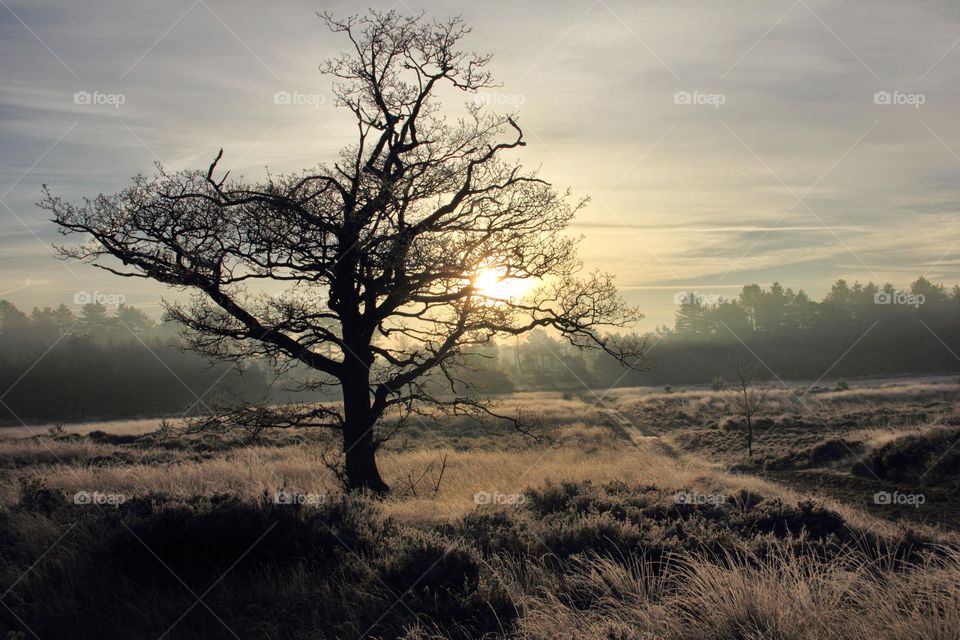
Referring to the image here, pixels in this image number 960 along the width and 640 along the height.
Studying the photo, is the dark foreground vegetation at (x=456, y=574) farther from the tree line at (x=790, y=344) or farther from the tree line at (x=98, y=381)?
the tree line at (x=790, y=344)

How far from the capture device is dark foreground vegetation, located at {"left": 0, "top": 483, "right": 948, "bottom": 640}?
14.6ft

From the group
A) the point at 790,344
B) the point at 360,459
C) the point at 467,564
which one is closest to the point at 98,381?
the point at 360,459

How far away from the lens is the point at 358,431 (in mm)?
12102

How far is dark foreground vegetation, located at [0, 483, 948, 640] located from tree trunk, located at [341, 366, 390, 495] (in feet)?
12.8

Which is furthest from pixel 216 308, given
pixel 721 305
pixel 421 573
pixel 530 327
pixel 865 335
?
pixel 721 305

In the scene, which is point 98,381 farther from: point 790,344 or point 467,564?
point 790,344

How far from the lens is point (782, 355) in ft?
319

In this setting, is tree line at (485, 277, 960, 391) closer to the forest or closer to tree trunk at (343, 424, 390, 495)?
the forest

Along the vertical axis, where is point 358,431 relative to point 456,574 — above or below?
above

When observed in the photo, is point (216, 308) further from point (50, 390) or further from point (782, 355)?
point (782, 355)

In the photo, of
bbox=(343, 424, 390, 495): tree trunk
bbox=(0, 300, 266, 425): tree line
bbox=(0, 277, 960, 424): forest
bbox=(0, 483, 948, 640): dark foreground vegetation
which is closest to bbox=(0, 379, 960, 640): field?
bbox=(0, 483, 948, 640): dark foreground vegetation

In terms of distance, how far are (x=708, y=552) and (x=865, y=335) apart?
10771 centimetres

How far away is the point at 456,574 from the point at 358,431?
267 inches

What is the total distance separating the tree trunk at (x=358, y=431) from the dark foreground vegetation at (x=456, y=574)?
3910 millimetres
